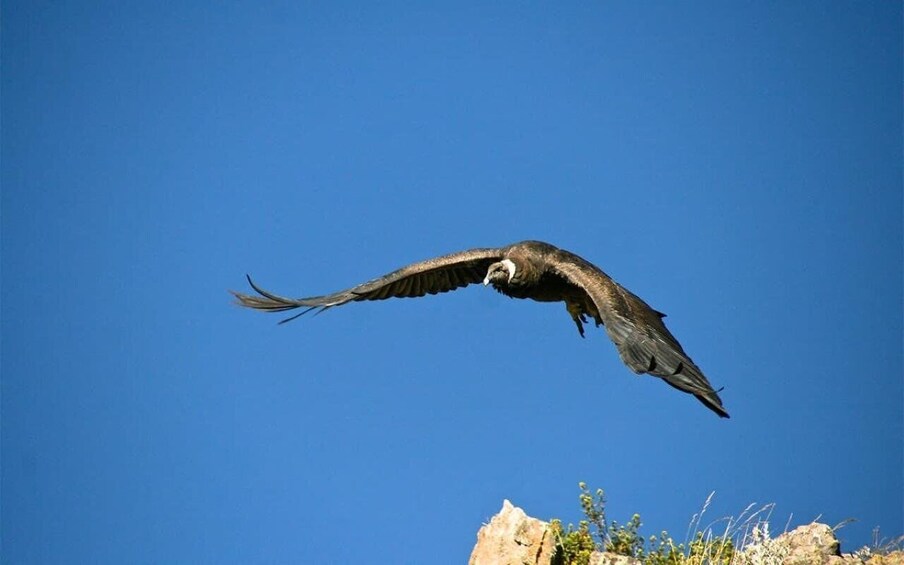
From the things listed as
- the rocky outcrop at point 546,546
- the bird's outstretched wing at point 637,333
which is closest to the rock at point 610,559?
the rocky outcrop at point 546,546

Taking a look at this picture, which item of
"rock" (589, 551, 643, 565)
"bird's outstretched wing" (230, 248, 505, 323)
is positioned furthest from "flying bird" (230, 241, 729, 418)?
"rock" (589, 551, 643, 565)

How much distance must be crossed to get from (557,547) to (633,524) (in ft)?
2.36

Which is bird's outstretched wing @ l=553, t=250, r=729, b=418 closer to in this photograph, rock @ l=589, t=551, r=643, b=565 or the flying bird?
the flying bird

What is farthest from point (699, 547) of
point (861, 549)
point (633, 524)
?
point (861, 549)

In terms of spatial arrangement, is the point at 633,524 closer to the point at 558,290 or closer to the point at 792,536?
the point at 792,536

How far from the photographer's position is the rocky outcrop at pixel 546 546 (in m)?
11.2

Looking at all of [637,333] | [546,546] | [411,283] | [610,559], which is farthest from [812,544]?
[411,283]

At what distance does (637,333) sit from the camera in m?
11.4

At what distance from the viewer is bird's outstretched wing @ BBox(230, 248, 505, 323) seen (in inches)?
553

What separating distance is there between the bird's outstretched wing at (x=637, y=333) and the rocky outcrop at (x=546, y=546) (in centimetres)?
174

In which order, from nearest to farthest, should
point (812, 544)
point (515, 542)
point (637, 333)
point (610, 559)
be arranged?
point (610, 559) → point (637, 333) → point (812, 544) → point (515, 542)

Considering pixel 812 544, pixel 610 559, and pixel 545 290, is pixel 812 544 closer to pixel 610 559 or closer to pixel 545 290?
pixel 610 559

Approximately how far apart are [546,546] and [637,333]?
214cm

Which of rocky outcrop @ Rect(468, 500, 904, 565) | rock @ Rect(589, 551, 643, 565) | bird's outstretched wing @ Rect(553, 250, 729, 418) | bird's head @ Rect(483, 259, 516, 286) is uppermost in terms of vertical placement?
bird's head @ Rect(483, 259, 516, 286)
